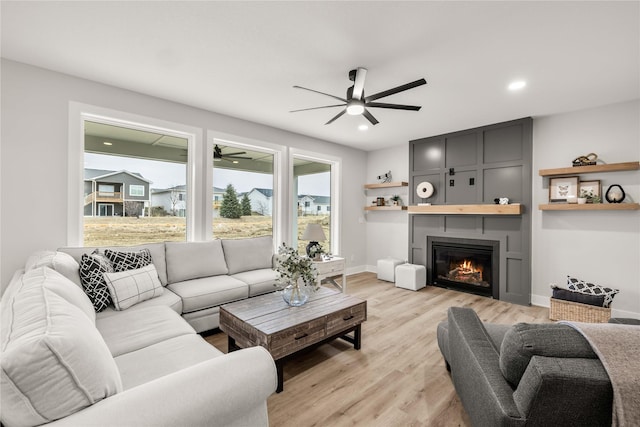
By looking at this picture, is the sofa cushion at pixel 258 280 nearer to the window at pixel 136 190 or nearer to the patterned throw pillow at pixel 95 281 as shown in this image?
the patterned throw pillow at pixel 95 281

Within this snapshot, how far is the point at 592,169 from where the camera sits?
346cm

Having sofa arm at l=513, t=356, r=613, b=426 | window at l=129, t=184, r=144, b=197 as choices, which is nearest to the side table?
window at l=129, t=184, r=144, b=197

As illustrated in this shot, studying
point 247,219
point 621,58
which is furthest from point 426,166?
point 247,219

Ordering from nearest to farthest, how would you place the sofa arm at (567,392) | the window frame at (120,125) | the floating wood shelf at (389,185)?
the sofa arm at (567,392)
the window frame at (120,125)
the floating wood shelf at (389,185)

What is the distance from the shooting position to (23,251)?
264cm

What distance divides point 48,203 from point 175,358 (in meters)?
2.37

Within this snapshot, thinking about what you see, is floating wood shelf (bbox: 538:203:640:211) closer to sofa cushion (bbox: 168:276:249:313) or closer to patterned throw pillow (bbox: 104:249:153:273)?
sofa cushion (bbox: 168:276:249:313)

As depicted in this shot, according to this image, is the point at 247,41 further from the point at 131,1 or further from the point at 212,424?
the point at 212,424

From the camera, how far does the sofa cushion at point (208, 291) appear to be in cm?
274

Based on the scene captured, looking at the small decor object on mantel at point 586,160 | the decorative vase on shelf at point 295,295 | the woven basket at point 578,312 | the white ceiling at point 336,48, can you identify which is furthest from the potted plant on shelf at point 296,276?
the small decor object on mantel at point 586,160

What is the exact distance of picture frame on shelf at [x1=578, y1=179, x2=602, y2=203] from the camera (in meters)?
3.53

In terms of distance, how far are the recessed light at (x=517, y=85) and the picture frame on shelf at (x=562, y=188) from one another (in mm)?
1604

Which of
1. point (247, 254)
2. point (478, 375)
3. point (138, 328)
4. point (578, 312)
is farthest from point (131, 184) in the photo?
point (578, 312)

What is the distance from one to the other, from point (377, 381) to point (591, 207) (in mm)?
3427
